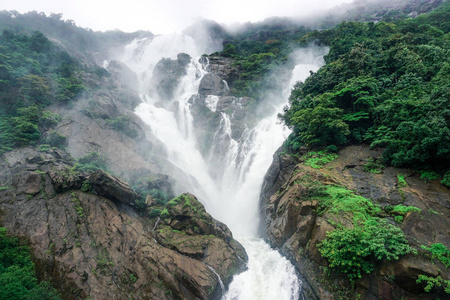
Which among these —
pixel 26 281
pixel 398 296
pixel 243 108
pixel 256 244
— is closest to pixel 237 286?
pixel 256 244

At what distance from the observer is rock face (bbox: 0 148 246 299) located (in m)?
10.0

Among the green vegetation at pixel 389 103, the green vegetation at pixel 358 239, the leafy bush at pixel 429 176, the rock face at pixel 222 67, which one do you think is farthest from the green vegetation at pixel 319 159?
the rock face at pixel 222 67

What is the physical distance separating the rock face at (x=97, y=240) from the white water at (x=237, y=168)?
1748mm

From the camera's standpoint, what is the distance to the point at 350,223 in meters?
8.75

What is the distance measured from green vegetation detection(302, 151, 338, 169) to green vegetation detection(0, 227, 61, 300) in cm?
1404

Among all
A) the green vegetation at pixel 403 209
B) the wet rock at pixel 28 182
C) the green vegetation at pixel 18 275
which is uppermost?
the green vegetation at pixel 403 209

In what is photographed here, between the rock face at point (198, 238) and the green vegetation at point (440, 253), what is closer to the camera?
the green vegetation at point (440, 253)

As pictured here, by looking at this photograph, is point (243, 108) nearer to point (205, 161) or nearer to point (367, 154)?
point (205, 161)

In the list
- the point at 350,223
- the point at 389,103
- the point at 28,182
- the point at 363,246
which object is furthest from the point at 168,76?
the point at 363,246

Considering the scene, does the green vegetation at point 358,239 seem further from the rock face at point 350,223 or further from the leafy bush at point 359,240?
the rock face at point 350,223

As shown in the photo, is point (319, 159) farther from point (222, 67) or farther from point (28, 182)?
point (222, 67)

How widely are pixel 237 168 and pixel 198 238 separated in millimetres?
12633

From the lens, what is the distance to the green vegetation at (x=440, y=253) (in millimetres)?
6453

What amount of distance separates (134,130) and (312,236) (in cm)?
2401
